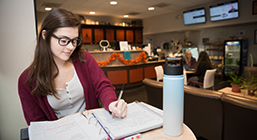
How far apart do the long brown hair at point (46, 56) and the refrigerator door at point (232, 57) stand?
6564mm

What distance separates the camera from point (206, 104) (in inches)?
75.0

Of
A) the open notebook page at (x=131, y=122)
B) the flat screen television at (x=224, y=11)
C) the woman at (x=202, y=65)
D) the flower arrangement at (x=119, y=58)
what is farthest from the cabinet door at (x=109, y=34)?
the open notebook page at (x=131, y=122)

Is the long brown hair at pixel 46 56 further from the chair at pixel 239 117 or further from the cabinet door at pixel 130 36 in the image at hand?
the cabinet door at pixel 130 36

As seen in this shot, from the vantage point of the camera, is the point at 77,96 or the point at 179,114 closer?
the point at 179,114

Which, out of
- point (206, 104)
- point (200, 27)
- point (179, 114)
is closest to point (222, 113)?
point (206, 104)

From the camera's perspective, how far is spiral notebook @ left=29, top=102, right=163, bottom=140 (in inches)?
28.0

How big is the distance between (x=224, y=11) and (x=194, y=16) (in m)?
1.19

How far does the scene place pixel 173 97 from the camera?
2.28 feet

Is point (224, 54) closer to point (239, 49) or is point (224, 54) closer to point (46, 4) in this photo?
point (239, 49)

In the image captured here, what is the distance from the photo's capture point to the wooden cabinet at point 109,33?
7.43m

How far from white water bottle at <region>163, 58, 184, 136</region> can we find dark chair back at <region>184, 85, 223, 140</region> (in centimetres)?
131

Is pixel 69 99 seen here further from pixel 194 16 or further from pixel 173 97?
pixel 194 16

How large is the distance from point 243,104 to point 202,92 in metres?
0.45

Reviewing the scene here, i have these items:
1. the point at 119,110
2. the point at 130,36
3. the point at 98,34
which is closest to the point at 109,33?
the point at 98,34
